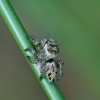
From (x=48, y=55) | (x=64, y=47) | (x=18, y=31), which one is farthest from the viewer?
(x=64, y=47)

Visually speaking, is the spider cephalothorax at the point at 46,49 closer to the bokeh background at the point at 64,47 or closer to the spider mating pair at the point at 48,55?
the spider mating pair at the point at 48,55

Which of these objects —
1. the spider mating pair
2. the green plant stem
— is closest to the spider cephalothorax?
the spider mating pair

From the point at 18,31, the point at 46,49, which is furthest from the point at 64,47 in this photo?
the point at 18,31

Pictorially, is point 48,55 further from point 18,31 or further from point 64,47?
point 64,47

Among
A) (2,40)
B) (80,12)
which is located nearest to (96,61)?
(80,12)

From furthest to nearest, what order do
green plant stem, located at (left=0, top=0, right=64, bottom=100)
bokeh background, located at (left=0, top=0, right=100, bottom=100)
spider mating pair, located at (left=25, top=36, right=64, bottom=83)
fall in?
bokeh background, located at (left=0, top=0, right=100, bottom=100) < spider mating pair, located at (left=25, top=36, right=64, bottom=83) < green plant stem, located at (left=0, top=0, right=64, bottom=100)

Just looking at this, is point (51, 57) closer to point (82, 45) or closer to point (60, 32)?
point (82, 45)

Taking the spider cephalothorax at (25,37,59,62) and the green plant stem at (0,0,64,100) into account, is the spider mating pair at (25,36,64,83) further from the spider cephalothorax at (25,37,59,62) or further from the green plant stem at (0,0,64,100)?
the green plant stem at (0,0,64,100)

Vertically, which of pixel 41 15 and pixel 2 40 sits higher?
pixel 2 40
